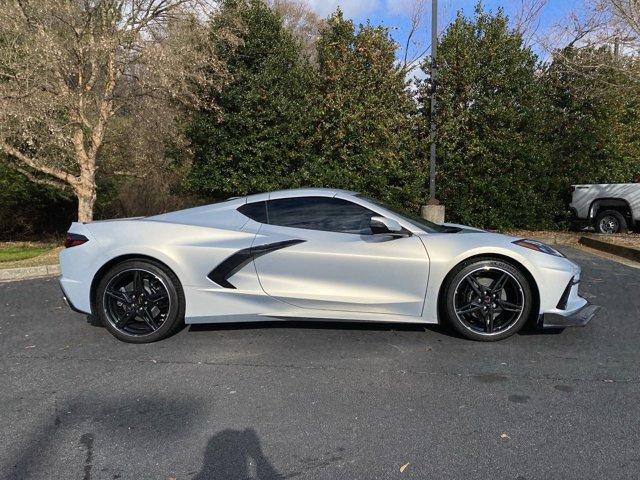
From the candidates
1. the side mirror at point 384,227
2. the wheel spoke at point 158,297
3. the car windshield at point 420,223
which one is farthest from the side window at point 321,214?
the wheel spoke at point 158,297

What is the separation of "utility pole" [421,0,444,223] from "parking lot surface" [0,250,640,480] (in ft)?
23.5

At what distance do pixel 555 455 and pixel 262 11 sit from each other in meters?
12.1

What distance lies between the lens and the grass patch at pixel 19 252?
1030 centimetres

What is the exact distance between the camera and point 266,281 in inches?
177

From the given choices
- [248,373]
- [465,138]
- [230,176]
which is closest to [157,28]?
[230,176]

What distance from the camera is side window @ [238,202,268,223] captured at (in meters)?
4.70

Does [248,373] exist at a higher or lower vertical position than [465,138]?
lower

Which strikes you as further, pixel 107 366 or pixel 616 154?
pixel 616 154

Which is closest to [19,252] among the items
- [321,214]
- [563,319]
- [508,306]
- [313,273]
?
[321,214]

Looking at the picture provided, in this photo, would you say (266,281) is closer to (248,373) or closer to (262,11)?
(248,373)

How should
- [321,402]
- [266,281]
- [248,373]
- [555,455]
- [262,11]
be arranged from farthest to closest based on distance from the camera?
[262,11] < [266,281] < [248,373] < [321,402] < [555,455]

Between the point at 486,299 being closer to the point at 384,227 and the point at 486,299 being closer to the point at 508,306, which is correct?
the point at 508,306

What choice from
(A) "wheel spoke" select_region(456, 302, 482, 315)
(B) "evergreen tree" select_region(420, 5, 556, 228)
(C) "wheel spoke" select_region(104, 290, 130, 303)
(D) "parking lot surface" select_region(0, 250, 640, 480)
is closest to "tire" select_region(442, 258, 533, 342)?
(A) "wheel spoke" select_region(456, 302, 482, 315)

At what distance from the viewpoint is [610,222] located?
12.3 meters
